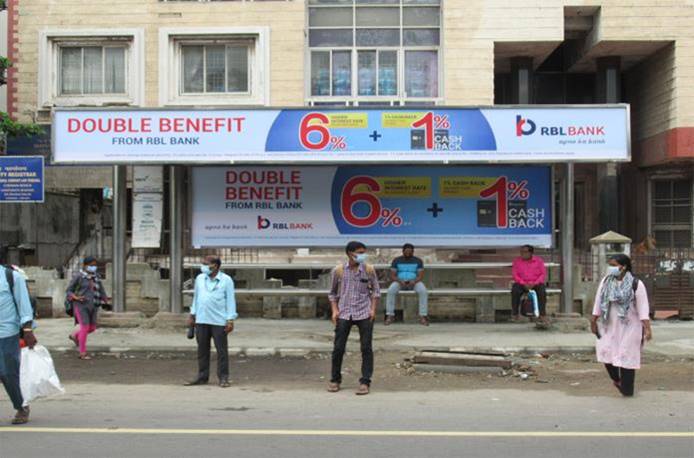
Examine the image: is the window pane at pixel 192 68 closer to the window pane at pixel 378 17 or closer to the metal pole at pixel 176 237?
the window pane at pixel 378 17

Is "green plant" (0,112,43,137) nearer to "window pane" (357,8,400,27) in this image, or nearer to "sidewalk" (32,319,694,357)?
"sidewalk" (32,319,694,357)

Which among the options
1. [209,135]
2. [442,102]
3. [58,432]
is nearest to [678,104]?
[442,102]

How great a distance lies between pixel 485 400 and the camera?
825cm

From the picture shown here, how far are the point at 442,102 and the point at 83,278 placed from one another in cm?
1139

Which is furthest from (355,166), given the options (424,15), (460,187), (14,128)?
(14,128)

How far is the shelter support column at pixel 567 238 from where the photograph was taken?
13.6 metres

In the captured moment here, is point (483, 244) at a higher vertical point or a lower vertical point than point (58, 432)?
higher

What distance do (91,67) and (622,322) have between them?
16.3m

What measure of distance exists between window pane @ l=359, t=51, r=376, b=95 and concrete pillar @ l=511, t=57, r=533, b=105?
4.25 meters

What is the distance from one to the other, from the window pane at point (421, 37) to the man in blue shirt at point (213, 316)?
492 inches

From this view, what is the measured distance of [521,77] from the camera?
21312mm

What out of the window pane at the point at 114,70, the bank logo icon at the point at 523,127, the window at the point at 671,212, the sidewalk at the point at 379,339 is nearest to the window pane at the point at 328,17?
the window pane at the point at 114,70

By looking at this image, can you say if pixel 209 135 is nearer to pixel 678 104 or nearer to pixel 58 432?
pixel 58 432

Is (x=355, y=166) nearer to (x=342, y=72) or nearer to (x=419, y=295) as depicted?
(x=419, y=295)
